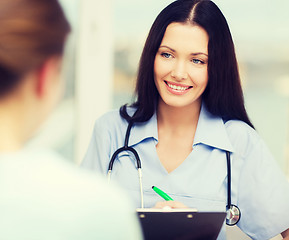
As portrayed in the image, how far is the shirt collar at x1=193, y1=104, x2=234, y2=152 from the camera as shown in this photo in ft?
4.16

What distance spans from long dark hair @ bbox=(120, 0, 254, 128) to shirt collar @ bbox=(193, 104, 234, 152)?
2 centimetres

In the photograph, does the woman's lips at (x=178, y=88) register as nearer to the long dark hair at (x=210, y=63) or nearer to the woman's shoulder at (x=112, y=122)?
the long dark hair at (x=210, y=63)

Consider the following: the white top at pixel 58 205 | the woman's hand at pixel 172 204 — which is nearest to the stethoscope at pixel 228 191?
the woman's hand at pixel 172 204

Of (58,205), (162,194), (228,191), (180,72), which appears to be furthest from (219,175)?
(58,205)

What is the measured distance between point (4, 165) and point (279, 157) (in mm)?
1731

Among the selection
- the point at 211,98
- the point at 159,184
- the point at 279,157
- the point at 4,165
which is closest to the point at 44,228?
the point at 4,165

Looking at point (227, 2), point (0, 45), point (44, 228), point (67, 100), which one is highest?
point (227, 2)

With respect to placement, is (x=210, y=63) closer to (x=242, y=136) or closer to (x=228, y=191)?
(x=242, y=136)

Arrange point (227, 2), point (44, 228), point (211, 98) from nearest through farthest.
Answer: point (44, 228) → point (211, 98) → point (227, 2)

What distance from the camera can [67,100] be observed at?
2113mm

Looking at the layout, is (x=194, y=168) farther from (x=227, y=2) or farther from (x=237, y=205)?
(x=227, y=2)

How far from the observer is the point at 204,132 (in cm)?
130

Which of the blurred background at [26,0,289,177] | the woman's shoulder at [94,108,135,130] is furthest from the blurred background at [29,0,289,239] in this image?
the woman's shoulder at [94,108,135,130]

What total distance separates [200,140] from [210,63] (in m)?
0.22
